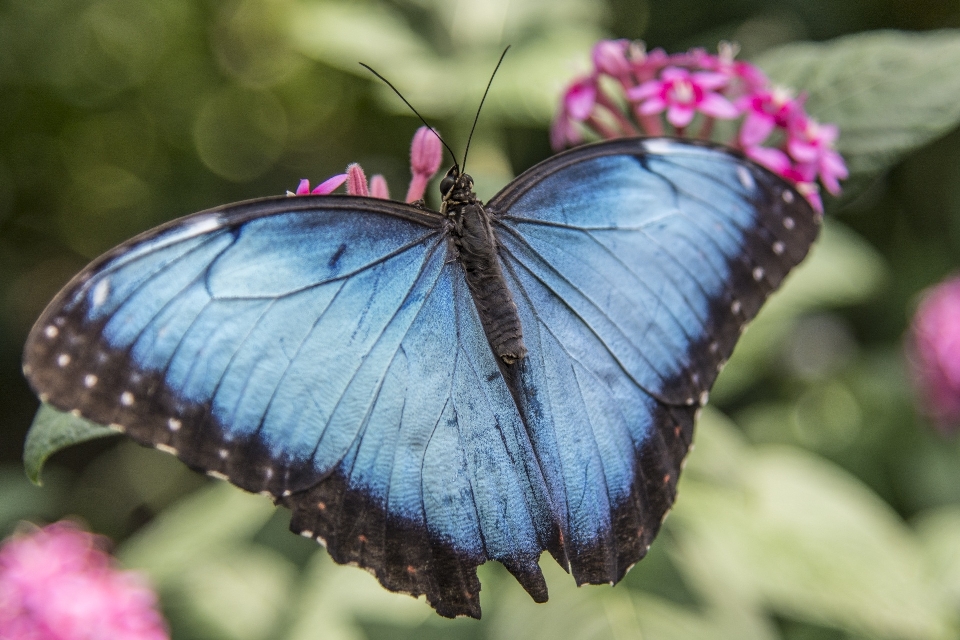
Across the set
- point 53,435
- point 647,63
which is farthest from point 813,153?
point 53,435

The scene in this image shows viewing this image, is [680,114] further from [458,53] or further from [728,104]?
[458,53]

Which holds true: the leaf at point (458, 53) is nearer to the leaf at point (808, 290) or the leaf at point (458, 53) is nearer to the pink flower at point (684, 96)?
the pink flower at point (684, 96)

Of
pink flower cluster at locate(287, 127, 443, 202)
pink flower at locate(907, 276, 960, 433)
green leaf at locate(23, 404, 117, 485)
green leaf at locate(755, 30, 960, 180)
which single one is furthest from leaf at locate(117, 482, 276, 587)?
pink flower at locate(907, 276, 960, 433)

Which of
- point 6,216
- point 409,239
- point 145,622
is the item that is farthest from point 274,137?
point 409,239

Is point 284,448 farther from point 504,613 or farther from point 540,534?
point 504,613

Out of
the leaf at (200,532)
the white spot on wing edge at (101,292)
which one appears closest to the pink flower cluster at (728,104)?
the white spot on wing edge at (101,292)

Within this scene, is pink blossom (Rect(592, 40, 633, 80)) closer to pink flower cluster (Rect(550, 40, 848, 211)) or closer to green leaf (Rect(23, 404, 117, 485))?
pink flower cluster (Rect(550, 40, 848, 211))
